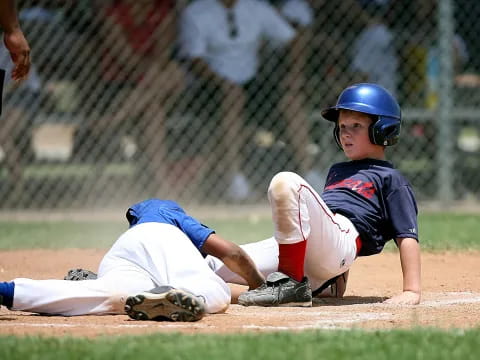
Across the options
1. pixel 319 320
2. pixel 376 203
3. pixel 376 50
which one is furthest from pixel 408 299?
pixel 376 50

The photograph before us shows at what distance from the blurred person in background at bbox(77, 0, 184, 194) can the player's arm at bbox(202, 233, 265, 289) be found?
5.13m

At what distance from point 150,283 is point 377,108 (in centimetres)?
149

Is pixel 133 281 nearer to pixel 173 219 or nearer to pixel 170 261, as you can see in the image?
pixel 170 261

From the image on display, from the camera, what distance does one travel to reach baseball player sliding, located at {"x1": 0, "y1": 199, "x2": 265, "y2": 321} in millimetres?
4168

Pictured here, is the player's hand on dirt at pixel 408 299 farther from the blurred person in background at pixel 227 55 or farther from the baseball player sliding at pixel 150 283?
the blurred person in background at pixel 227 55

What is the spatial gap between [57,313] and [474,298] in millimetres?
2105

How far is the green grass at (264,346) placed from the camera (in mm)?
3439

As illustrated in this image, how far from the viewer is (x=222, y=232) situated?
28.0ft

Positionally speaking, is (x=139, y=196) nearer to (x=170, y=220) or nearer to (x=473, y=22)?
(x=473, y=22)

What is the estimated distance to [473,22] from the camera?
10.8 metres

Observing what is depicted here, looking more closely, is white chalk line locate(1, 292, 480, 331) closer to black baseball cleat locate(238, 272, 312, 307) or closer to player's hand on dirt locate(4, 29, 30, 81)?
black baseball cleat locate(238, 272, 312, 307)

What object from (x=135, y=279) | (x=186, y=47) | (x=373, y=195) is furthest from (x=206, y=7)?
(x=135, y=279)

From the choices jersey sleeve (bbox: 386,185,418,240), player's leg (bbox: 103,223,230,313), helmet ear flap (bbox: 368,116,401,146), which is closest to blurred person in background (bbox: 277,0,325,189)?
helmet ear flap (bbox: 368,116,401,146)

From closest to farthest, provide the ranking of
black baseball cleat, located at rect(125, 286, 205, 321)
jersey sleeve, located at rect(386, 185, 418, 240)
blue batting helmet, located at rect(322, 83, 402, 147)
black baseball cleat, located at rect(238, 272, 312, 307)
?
black baseball cleat, located at rect(125, 286, 205, 321) < black baseball cleat, located at rect(238, 272, 312, 307) < jersey sleeve, located at rect(386, 185, 418, 240) < blue batting helmet, located at rect(322, 83, 402, 147)
